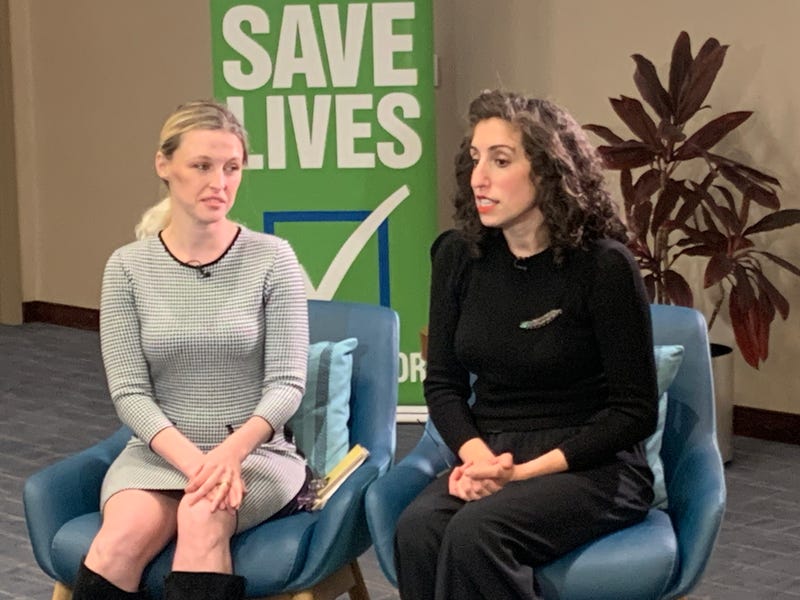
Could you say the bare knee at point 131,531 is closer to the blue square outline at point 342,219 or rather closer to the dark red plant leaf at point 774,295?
the dark red plant leaf at point 774,295

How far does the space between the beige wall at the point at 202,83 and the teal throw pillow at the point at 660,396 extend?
201 centimetres

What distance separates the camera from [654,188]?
436cm

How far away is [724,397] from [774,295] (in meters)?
0.40

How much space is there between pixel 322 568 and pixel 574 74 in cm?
306

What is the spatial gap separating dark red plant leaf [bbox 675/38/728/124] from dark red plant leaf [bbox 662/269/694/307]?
0.51 metres

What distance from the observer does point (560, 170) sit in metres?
2.70

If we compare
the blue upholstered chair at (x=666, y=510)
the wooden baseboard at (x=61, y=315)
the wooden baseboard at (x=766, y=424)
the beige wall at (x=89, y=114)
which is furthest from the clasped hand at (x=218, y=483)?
the wooden baseboard at (x=61, y=315)

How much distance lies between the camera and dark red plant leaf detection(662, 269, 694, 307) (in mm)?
4402

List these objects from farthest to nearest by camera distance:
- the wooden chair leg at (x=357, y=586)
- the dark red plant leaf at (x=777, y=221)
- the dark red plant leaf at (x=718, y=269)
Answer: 1. the dark red plant leaf at (x=777, y=221)
2. the dark red plant leaf at (x=718, y=269)
3. the wooden chair leg at (x=357, y=586)

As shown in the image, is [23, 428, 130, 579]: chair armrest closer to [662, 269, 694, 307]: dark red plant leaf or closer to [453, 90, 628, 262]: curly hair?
[453, 90, 628, 262]: curly hair

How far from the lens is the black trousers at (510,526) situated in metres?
2.50

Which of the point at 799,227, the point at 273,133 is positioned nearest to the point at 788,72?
the point at 799,227

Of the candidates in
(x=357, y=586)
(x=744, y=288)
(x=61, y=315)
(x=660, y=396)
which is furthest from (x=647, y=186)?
(x=61, y=315)

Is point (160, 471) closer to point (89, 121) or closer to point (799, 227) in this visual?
point (799, 227)
